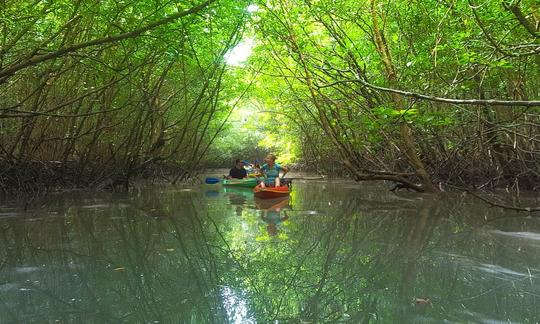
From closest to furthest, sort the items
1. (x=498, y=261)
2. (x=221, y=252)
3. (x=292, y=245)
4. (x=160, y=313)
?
(x=160, y=313) < (x=498, y=261) < (x=221, y=252) < (x=292, y=245)

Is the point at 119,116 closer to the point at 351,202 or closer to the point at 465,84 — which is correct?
the point at 351,202

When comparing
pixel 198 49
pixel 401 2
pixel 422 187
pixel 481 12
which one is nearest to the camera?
pixel 481 12

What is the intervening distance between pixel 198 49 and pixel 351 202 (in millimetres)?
6495

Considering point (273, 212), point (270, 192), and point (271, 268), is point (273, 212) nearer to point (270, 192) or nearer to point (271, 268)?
point (270, 192)

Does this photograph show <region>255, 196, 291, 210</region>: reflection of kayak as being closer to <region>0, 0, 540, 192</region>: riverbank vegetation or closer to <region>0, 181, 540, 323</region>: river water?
<region>0, 181, 540, 323</region>: river water

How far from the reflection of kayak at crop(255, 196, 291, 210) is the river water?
1624 mm

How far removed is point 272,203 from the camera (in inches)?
380

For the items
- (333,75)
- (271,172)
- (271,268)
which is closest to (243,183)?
(271,172)

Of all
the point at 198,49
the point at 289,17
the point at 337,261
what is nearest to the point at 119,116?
the point at 198,49

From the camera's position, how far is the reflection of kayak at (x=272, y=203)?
880 centimetres

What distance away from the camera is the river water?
2766mm

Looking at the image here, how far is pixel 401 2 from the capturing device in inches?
332

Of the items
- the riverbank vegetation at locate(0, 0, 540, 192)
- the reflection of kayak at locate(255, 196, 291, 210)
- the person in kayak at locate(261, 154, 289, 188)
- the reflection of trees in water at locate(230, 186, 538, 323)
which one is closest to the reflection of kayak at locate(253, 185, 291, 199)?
the reflection of kayak at locate(255, 196, 291, 210)

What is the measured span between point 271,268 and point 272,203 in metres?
5.84
